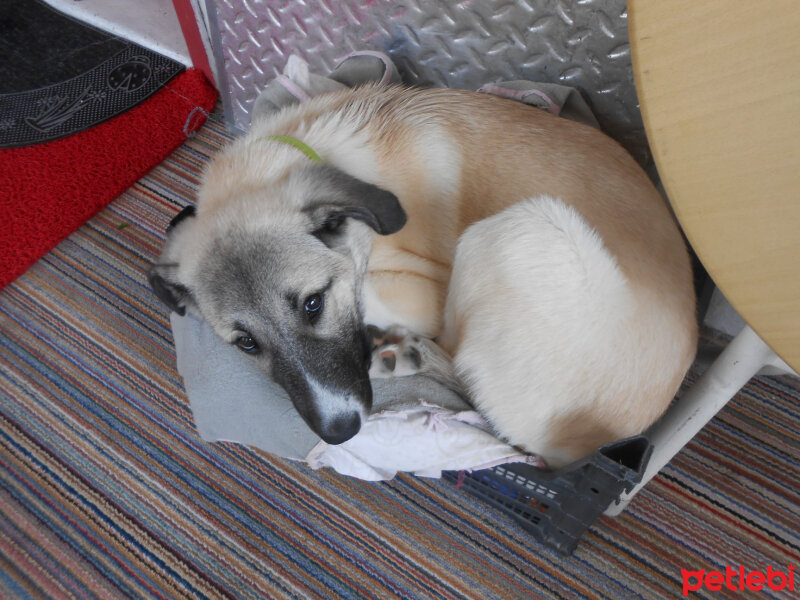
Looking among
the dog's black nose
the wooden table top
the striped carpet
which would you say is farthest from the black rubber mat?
the wooden table top

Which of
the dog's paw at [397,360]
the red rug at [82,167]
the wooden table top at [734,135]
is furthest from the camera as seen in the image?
the red rug at [82,167]

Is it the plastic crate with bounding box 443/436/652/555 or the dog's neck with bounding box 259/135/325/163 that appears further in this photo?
the dog's neck with bounding box 259/135/325/163

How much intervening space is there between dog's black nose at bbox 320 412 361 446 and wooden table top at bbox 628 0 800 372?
0.86m

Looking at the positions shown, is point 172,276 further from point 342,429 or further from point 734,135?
point 734,135

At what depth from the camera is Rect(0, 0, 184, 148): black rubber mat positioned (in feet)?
9.38

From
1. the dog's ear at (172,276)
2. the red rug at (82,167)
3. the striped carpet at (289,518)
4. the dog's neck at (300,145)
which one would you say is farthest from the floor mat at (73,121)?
the dog's neck at (300,145)

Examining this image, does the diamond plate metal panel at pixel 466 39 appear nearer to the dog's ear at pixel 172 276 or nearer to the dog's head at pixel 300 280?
the dog's head at pixel 300 280

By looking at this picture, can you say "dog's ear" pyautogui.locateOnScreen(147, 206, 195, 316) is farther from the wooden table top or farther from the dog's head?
the wooden table top

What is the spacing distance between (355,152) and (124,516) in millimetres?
1349

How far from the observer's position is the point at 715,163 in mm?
789

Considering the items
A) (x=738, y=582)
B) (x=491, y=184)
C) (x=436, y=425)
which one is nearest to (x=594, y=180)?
(x=491, y=184)

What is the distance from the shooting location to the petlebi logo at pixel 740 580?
1600 mm

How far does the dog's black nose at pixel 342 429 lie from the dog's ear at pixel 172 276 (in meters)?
0.55

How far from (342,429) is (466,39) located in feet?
4.57
